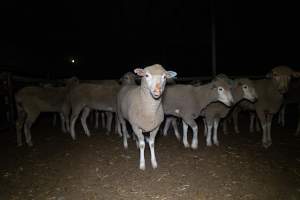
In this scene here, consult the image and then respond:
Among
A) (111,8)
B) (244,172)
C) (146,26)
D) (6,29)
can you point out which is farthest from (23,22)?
(244,172)

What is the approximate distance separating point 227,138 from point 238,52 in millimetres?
18537

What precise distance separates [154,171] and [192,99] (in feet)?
7.93

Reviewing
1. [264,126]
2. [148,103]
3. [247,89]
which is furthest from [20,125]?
[264,126]

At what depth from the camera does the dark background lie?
2028 cm

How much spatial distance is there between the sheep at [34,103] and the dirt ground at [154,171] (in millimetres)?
593

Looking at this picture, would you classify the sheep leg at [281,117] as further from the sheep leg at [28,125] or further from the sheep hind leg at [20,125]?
the sheep hind leg at [20,125]

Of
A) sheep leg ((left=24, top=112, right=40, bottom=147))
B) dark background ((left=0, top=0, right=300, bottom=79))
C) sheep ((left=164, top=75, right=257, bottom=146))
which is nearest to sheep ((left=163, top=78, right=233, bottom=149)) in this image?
sheep ((left=164, top=75, right=257, bottom=146))

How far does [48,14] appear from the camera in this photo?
71.8ft

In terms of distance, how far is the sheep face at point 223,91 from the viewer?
6840 millimetres

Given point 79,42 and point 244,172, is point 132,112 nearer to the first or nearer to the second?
point 244,172

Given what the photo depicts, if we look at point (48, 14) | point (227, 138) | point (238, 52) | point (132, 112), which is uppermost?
point (48, 14)

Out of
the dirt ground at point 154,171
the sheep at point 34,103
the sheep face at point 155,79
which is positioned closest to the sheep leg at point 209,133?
the dirt ground at point 154,171

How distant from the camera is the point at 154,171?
5.35 meters

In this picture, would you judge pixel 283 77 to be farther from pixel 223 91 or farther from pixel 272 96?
pixel 223 91
